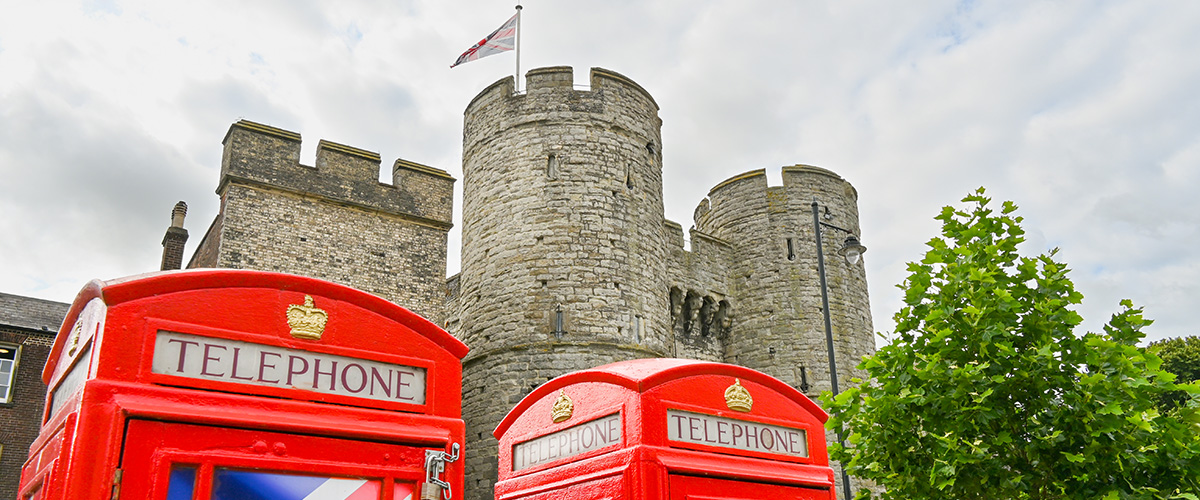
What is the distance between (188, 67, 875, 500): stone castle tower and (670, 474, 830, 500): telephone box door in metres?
10.3

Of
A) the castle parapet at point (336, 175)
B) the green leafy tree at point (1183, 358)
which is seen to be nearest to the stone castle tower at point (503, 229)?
the castle parapet at point (336, 175)

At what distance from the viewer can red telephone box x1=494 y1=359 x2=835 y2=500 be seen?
5004 mm

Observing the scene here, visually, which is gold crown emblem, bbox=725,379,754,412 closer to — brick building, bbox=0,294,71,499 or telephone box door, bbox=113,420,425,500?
telephone box door, bbox=113,420,425,500

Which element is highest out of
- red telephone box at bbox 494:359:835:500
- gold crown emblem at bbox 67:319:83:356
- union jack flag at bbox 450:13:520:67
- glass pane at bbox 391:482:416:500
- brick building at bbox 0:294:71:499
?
union jack flag at bbox 450:13:520:67

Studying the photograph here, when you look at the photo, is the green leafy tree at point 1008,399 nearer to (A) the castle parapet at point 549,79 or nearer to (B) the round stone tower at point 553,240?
(B) the round stone tower at point 553,240

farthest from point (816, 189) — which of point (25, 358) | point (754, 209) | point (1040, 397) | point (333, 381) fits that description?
point (333, 381)

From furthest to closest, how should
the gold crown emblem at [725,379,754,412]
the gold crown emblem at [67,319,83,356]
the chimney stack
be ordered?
1. the chimney stack
2. the gold crown emblem at [725,379,754,412]
3. the gold crown emblem at [67,319,83,356]

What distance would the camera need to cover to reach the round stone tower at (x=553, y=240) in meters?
16.1

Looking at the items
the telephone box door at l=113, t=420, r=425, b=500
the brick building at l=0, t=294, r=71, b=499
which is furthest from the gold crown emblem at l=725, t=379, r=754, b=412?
the brick building at l=0, t=294, r=71, b=499

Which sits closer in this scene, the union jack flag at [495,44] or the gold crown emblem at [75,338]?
the gold crown emblem at [75,338]

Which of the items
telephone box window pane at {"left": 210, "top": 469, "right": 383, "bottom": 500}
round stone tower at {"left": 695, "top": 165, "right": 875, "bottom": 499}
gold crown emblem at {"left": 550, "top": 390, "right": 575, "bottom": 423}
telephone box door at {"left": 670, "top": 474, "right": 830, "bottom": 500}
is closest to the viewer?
telephone box window pane at {"left": 210, "top": 469, "right": 383, "bottom": 500}

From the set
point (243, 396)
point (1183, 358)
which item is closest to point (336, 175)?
point (243, 396)

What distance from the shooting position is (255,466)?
3697 millimetres

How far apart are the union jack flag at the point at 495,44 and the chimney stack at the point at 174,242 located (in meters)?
7.67
